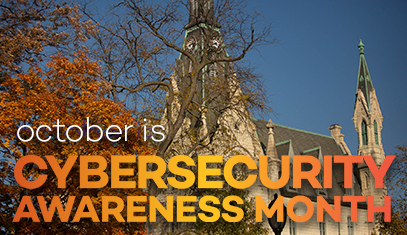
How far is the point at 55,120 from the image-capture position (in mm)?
19406

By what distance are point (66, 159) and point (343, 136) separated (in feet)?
150

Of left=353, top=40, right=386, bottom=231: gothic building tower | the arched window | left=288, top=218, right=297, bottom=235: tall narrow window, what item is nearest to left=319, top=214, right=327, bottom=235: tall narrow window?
left=288, top=218, right=297, bottom=235: tall narrow window

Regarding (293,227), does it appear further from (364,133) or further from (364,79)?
(364,79)

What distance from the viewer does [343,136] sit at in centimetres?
6000

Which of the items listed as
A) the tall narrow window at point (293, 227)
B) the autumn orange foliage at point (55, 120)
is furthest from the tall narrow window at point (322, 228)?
the autumn orange foliage at point (55, 120)

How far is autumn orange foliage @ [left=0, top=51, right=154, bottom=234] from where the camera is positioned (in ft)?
61.4

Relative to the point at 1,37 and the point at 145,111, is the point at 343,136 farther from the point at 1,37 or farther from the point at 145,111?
the point at 1,37

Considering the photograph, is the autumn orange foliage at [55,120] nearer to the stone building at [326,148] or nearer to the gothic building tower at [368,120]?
the stone building at [326,148]

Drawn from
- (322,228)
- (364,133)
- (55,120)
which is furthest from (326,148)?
(55,120)

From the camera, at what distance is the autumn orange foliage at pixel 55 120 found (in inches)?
737

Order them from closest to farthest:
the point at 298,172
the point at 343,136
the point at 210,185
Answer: the point at 210,185 < the point at 298,172 < the point at 343,136

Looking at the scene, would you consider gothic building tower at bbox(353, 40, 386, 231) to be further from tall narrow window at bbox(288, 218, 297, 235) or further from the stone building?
tall narrow window at bbox(288, 218, 297, 235)

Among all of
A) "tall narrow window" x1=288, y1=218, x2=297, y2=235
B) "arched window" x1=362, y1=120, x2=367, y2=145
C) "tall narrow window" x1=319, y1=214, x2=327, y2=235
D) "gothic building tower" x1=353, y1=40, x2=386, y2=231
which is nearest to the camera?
"tall narrow window" x1=288, y1=218, x2=297, y2=235

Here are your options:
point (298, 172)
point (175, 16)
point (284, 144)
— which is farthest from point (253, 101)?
point (284, 144)
